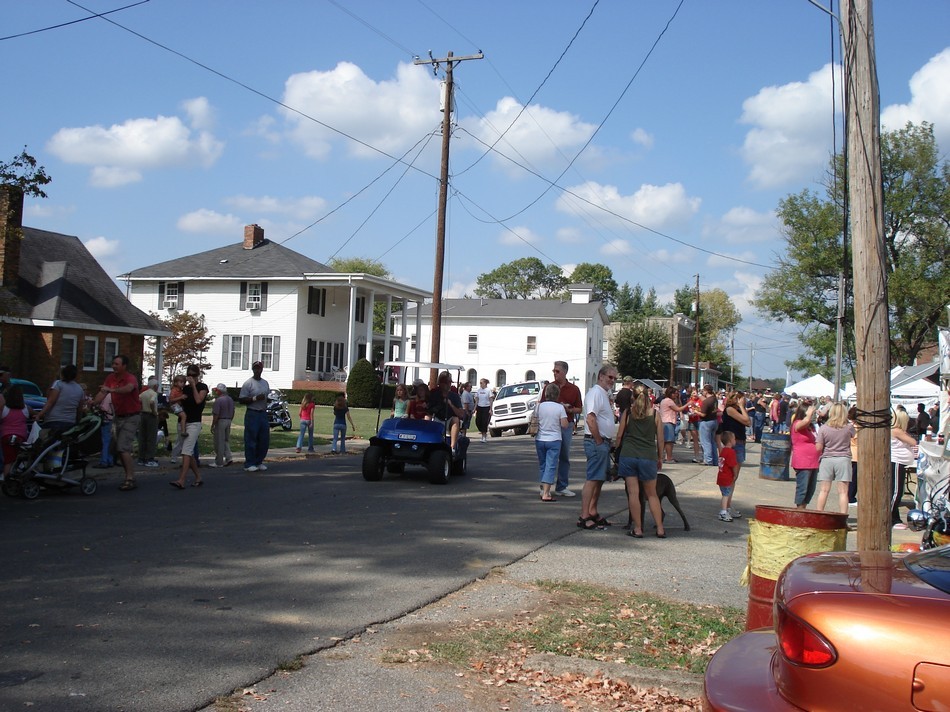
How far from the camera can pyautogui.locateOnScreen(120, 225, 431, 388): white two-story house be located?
45.2 m

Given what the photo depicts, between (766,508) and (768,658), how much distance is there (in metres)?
2.57

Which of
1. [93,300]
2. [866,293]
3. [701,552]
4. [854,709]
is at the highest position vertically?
[93,300]

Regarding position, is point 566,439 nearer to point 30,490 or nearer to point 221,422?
point 221,422

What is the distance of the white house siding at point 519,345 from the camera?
6334 centimetres

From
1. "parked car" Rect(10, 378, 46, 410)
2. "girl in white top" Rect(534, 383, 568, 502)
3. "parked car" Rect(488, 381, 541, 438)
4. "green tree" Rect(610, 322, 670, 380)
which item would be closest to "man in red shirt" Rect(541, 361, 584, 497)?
"girl in white top" Rect(534, 383, 568, 502)

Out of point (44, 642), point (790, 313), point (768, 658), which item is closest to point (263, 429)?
point (44, 642)

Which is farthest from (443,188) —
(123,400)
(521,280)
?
(521,280)

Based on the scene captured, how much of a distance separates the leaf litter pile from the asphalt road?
84 centimetres

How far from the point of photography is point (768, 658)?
3.58m

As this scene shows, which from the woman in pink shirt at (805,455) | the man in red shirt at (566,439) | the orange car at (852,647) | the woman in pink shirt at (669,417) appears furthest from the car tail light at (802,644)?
the woman in pink shirt at (669,417)

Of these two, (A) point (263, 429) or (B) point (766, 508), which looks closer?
(B) point (766, 508)

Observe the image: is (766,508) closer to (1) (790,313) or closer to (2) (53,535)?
(2) (53,535)

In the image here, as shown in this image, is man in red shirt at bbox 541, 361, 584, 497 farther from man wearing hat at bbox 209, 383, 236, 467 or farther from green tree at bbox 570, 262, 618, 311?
green tree at bbox 570, 262, 618, 311

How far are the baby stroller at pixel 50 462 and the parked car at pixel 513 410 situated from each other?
1942 centimetres
